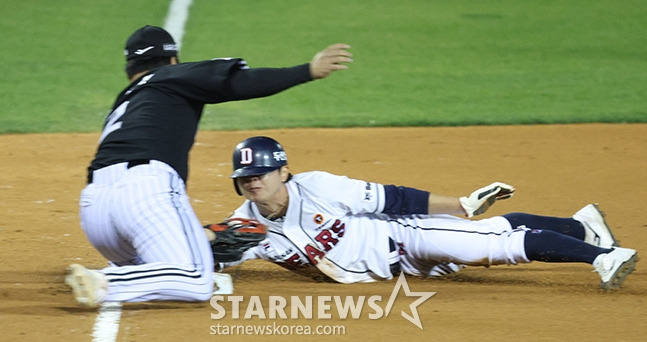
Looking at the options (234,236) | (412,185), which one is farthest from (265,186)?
(412,185)

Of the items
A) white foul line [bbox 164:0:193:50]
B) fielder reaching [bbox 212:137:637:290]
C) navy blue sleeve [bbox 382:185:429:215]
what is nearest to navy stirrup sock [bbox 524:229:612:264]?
fielder reaching [bbox 212:137:637:290]

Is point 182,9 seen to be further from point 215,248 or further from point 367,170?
point 215,248

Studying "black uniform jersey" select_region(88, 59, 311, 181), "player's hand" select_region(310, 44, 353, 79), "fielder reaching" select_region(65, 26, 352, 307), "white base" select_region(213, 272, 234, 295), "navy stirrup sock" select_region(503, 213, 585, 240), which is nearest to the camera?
"fielder reaching" select_region(65, 26, 352, 307)

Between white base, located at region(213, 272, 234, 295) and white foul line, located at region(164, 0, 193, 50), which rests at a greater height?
white foul line, located at region(164, 0, 193, 50)

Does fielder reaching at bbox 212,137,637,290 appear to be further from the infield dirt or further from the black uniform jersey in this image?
the black uniform jersey

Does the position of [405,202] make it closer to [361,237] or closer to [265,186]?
[361,237]

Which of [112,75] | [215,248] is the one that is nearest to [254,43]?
[112,75]

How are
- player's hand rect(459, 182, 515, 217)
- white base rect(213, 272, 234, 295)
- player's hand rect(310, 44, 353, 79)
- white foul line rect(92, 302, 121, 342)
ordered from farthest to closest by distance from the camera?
player's hand rect(459, 182, 515, 217) → white base rect(213, 272, 234, 295) → player's hand rect(310, 44, 353, 79) → white foul line rect(92, 302, 121, 342)
